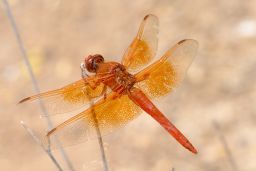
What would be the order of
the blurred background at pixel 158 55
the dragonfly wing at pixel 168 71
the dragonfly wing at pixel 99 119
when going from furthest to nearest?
1. the blurred background at pixel 158 55
2. the dragonfly wing at pixel 168 71
3. the dragonfly wing at pixel 99 119

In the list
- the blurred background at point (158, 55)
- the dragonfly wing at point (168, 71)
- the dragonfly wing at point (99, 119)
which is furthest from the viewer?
the blurred background at point (158, 55)

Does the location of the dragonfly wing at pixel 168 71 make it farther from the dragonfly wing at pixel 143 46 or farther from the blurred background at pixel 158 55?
the blurred background at pixel 158 55

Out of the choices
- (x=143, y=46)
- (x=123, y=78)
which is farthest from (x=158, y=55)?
(x=123, y=78)

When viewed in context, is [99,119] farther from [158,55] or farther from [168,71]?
[158,55]

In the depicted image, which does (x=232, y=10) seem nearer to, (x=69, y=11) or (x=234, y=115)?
(x=234, y=115)

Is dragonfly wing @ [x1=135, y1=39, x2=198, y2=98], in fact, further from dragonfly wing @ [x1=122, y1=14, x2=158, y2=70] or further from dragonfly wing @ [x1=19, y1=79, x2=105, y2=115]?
dragonfly wing @ [x1=19, y1=79, x2=105, y2=115]

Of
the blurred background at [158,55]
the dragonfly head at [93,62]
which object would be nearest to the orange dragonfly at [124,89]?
the dragonfly head at [93,62]
